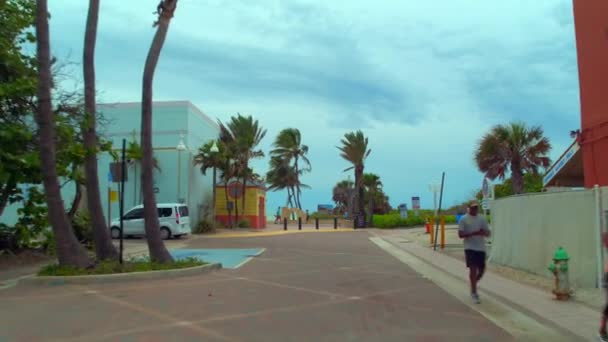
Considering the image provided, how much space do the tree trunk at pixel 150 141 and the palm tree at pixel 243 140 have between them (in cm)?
2200

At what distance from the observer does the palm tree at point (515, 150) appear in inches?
1120

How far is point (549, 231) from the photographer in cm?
1199

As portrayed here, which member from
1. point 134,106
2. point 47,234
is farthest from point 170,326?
point 134,106

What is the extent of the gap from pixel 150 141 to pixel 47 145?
99.2 inches

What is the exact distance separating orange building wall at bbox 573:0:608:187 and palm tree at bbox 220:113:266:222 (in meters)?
24.1

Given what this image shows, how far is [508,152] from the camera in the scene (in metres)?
28.6

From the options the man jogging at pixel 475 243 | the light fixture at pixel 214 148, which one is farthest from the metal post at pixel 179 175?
the man jogging at pixel 475 243

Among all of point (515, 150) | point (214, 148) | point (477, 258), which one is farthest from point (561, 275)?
point (214, 148)

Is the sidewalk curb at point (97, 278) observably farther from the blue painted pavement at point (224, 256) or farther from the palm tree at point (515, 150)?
the palm tree at point (515, 150)

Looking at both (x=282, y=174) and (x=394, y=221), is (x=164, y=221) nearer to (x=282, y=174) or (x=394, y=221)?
(x=394, y=221)

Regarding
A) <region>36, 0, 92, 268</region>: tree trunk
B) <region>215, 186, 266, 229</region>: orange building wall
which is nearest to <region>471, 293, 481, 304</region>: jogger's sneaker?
<region>36, 0, 92, 268</region>: tree trunk

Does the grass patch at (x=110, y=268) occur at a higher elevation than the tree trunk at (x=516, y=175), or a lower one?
lower

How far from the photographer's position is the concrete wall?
413 inches

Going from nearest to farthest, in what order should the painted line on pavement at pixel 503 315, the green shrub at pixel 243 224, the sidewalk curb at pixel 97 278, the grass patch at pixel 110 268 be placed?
the painted line on pavement at pixel 503 315 < the sidewalk curb at pixel 97 278 < the grass patch at pixel 110 268 < the green shrub at pixel 243 224
